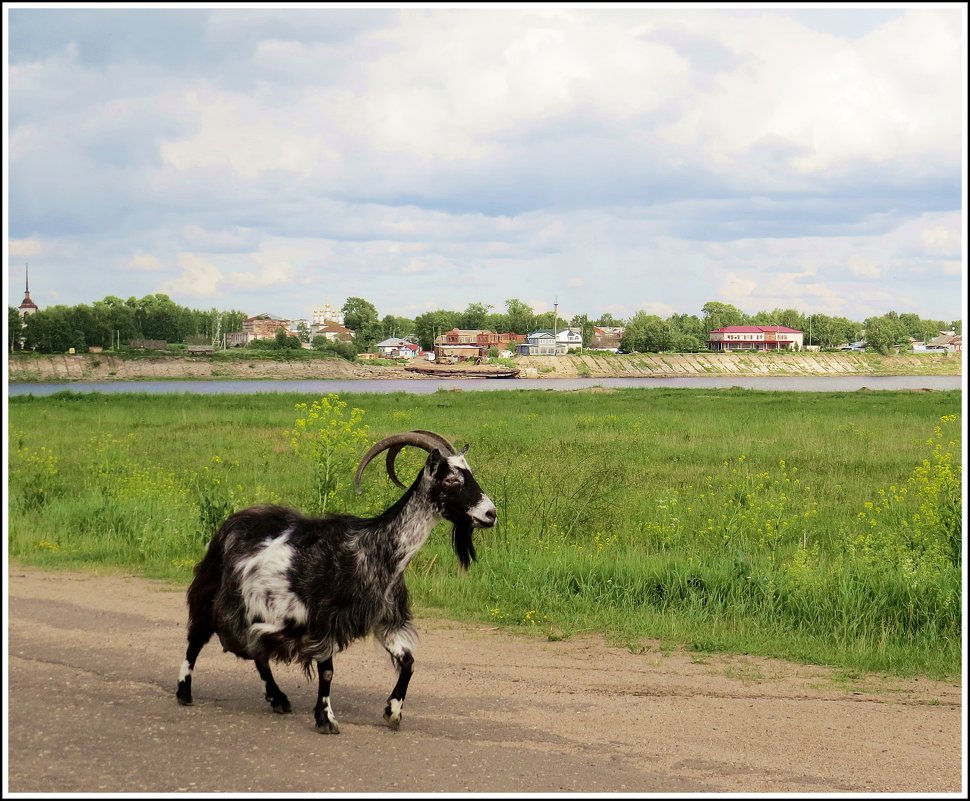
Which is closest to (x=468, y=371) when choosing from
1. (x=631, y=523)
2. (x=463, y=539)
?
(x=631, y=523)

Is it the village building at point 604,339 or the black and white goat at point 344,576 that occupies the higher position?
the village building at point 604,339

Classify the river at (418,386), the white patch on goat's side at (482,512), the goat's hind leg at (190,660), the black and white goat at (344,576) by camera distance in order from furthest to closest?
1. the river at (418,386)
2. the goat's hind leg at (190,660)
3. the black and white goat at (344,576)
4. the white patch on goat's side at (482,512)

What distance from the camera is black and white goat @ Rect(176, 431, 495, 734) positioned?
253 inches

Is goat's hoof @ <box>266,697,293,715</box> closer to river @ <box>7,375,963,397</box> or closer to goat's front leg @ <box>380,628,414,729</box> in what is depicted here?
goat's front leg @ <box>380,628,414,729</box>

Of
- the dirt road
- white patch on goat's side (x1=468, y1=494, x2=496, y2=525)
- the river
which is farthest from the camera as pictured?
the river

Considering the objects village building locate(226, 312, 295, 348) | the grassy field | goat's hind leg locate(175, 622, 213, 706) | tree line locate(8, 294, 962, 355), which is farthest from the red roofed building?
goat's hind leg locate(175, 622, 213, 706)

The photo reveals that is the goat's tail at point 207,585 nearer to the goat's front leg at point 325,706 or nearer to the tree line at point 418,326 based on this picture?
the goat's front leg at point 325,706

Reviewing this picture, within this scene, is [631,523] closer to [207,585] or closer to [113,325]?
[207,585]

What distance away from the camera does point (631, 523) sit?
48.1 ft

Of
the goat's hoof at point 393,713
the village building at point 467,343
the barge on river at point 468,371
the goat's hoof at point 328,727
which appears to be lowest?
the goat's hoof at point 328,727

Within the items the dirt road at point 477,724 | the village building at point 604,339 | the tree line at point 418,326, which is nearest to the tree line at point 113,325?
the tree line at point 418,326

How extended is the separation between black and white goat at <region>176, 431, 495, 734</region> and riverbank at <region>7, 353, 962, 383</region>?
9299 centimetres

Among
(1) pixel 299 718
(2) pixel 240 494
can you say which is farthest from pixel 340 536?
(2) pixel 240 494

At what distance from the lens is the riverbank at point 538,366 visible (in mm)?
96375
